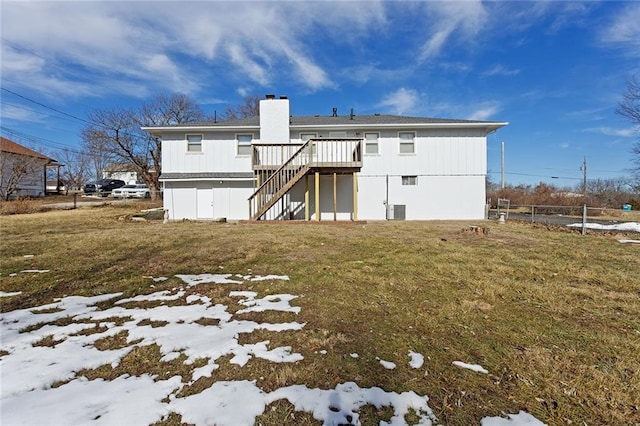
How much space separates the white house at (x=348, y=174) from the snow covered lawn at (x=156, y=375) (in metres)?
11.2

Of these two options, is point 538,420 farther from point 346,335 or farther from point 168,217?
point 168,217

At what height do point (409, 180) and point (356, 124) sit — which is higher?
point (356, 124)

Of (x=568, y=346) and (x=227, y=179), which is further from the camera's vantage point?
(x=227, y=179)

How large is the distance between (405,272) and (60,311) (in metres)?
5.20

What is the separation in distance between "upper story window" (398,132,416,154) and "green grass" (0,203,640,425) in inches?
319

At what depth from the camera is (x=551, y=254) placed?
22.9 feet

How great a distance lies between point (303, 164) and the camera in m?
13.2

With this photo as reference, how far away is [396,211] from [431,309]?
1199cm

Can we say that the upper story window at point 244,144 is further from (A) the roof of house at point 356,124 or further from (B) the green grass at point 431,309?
(B) the green grass at point 431,309

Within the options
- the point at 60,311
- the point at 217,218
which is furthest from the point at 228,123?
the point at 60,311

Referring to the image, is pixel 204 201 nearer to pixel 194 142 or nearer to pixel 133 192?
pixel 194 142

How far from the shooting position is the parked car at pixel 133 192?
3094 centimetres

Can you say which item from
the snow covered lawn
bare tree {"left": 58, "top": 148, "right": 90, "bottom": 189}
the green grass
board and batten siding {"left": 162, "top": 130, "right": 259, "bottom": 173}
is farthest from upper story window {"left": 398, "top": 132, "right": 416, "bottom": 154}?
bare tree {"left": 58, "top": 148, "right": 90, "bottom": 189}

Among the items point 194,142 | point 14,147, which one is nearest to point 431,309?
point 194,142
